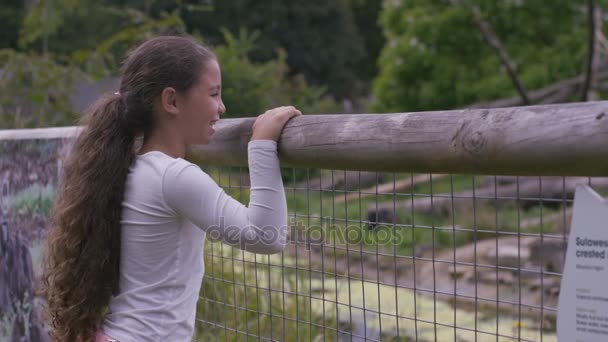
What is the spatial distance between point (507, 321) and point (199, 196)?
3.91 metres

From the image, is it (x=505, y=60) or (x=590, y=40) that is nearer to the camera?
(x=590, y=40)

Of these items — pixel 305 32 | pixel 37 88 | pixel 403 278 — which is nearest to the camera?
pixel 403 278

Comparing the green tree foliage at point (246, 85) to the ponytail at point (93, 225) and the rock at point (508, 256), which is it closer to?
the rock at point (508, 256)

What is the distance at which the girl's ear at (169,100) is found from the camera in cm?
178

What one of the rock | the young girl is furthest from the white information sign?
the rock

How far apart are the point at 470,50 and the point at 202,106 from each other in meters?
11.9

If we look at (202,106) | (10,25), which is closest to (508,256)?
(202,106)

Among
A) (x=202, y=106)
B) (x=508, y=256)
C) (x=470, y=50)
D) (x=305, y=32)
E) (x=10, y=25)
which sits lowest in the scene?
(x=508, y=256)

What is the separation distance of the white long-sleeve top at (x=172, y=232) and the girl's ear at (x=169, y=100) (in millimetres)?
111

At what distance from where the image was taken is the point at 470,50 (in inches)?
517

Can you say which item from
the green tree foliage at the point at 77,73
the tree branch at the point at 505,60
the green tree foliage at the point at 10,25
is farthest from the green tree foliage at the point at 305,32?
the tree branch at the point at 505,60

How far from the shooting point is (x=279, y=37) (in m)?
30.4

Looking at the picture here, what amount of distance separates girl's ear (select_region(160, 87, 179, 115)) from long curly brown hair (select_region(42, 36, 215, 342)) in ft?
0.05

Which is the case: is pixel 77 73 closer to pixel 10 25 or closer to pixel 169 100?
pixel 169 100
